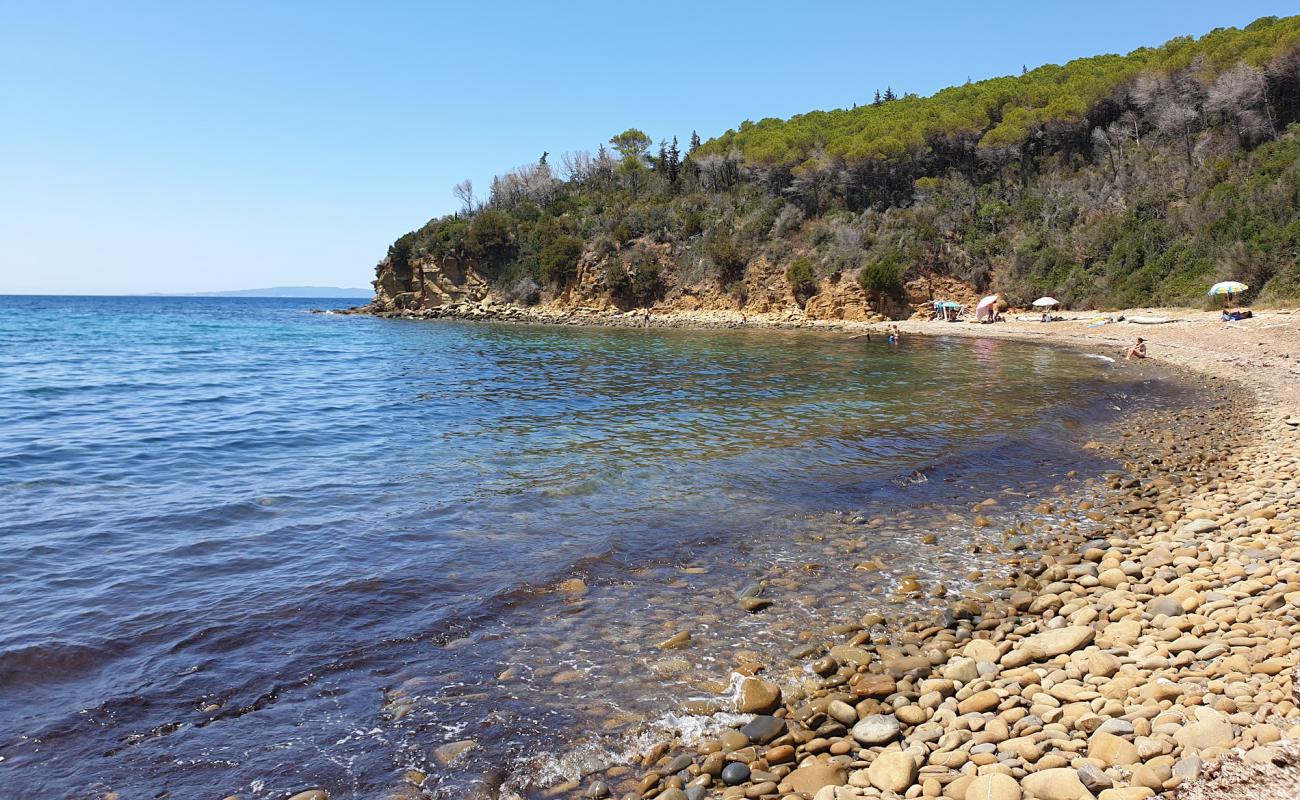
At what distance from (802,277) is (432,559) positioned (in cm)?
4612

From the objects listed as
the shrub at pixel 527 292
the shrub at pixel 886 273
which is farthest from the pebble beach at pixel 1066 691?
the shrub at pixel 527 292

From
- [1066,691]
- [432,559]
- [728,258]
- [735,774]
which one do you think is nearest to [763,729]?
[735,774]

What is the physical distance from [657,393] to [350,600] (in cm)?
1397

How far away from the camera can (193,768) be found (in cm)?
430

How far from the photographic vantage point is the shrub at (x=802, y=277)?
166 ft

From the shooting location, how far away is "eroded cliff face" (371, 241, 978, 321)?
47875 millimetres

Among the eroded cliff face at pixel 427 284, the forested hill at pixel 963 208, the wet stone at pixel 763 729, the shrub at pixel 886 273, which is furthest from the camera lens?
the eroded cliff face at pixel 427 284

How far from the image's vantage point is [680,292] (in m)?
59.0

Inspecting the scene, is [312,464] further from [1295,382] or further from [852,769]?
[1295,382]

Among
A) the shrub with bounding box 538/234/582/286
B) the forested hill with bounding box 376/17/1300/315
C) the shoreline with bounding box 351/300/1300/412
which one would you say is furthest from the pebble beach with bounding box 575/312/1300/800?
the shrub with bounding box 538/234/582/286

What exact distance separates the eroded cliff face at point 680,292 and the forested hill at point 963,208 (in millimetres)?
217

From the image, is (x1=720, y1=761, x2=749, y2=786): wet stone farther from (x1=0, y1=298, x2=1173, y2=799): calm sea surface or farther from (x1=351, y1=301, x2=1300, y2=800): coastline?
(x1=0, y1=298, x2=1173, y2=799): calm sea surface

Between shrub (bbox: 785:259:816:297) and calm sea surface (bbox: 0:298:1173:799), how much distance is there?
3273 centimetres

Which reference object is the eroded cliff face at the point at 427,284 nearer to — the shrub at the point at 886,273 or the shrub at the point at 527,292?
the shrub at the point at 527,292
